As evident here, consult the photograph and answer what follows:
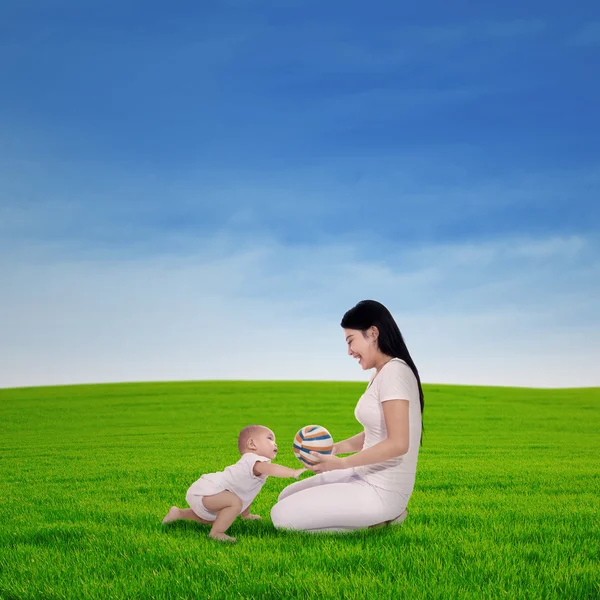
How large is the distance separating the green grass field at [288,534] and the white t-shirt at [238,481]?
1.59ft

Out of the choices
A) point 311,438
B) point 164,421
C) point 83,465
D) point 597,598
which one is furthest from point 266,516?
point 164,421

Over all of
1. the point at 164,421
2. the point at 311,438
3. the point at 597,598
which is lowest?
the point at 164,421

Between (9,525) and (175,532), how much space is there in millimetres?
2631

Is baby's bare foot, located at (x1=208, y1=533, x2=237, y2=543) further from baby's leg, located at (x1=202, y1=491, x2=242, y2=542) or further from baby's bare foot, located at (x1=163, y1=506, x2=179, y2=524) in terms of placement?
baby's bare foot, located at (x1=163, y1=506, x2=179, y2=524)

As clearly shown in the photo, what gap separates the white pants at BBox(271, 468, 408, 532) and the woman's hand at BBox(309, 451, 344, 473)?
1.63 feet

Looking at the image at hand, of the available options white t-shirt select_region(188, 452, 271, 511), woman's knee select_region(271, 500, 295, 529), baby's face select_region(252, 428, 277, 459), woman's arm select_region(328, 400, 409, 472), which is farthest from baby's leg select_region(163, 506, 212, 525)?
woman's arm select_region(328, 400, 409, 472)

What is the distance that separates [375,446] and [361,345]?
3.32ft

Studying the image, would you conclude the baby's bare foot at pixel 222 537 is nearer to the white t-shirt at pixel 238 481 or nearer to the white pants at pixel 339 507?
the white t-shirt at pixel 238 481

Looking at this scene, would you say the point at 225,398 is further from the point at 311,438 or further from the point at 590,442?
the point at 311,438

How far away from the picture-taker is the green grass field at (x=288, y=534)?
203 inches

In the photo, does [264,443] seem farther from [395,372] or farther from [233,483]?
[395,372]

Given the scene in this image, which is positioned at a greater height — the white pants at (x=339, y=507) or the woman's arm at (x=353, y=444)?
the woman's arm at (x=353, y=444)

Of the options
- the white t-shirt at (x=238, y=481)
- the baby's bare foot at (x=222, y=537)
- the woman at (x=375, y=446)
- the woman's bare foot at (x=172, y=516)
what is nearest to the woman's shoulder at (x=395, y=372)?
the woman at (x=375, y=446)

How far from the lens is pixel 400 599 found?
4.75 m
